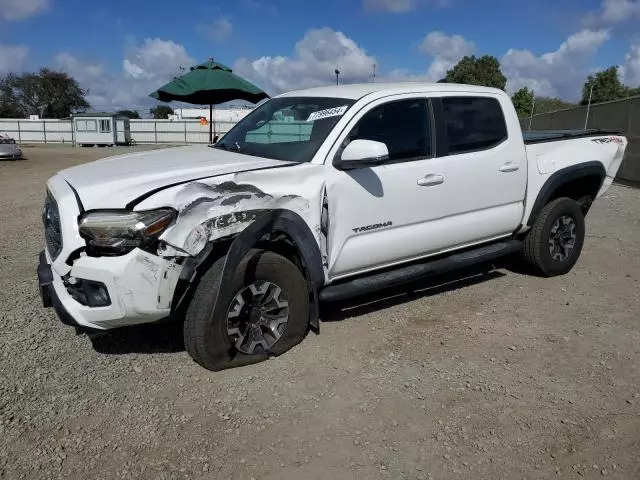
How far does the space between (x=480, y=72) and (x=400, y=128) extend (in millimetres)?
54232

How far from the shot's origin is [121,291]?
3.09 metres

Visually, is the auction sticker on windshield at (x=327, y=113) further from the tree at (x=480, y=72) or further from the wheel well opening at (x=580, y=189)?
the tree at (x=480, y=72)

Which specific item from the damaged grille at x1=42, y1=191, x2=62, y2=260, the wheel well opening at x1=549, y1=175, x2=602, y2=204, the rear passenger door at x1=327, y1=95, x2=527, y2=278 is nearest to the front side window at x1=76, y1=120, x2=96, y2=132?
the wheel well opening at x1=549, y1=175, x2=602, y2=204

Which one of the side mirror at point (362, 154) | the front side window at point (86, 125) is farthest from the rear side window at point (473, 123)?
the front side window at point (86, 125)

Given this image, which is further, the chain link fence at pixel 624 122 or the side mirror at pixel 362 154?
the chain link fence at pixel 624 122

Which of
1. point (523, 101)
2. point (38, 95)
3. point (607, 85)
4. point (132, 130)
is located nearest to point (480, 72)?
point (523, 101)

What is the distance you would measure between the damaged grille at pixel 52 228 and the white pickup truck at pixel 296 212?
0.02 meters

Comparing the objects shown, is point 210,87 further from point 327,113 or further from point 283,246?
point 283,246

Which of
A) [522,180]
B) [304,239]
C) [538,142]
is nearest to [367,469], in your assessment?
[304,239]

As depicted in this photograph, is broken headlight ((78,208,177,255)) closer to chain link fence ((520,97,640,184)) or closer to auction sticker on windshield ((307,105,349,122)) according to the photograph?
auction sticker on windshield ((307,105,349,122))

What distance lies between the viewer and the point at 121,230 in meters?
3.05

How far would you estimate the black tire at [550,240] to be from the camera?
5262mm

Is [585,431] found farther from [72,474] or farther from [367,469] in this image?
[72,474]

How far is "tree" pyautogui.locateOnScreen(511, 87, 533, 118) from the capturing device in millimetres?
48987
